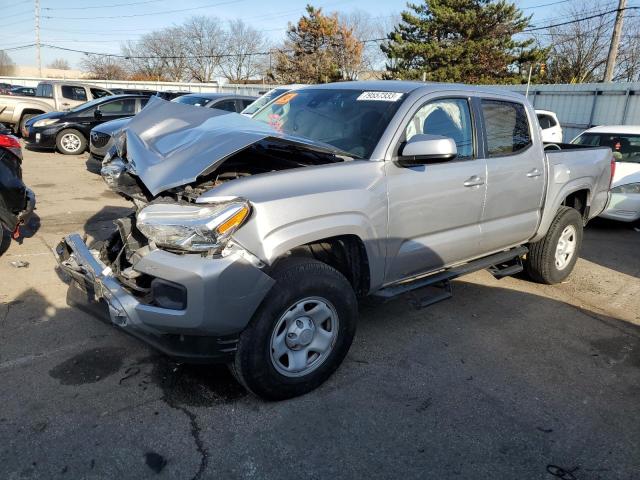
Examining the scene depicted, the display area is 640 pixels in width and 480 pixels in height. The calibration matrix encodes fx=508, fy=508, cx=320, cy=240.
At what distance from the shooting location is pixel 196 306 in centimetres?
260

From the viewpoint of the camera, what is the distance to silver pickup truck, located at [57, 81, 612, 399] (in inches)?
106

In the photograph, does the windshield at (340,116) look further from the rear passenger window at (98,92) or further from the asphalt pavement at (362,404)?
the rear passenger window at (98,92)

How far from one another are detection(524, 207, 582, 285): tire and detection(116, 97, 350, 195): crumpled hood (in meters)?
2.95

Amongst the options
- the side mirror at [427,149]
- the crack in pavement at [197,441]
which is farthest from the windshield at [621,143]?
the crack in pavement at [197,441]

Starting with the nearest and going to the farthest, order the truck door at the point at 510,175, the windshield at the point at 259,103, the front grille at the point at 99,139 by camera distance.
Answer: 1. the truck door at the point at 510,175
2. the windshield at the point at 259,103
3. the front grille at the point at 99,139

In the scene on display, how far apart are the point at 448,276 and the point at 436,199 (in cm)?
71

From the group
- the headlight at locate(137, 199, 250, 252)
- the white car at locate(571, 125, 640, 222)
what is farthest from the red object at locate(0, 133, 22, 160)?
the white car at locate(571, 125, 640, 222)

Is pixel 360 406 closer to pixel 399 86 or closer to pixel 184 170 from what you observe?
pixel 184 170

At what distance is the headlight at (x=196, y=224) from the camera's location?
2.63 metres

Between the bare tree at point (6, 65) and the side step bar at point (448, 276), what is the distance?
9590 cm

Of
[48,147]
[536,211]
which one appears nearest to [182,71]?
[48,147]

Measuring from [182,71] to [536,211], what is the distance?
214 ft

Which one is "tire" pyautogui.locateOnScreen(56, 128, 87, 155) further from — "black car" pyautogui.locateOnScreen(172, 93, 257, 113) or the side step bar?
the side step bar

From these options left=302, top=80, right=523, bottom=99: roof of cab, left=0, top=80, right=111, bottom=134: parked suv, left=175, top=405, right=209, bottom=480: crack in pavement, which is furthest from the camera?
left=0, top=80, right=111, bottom=134: parked suv
